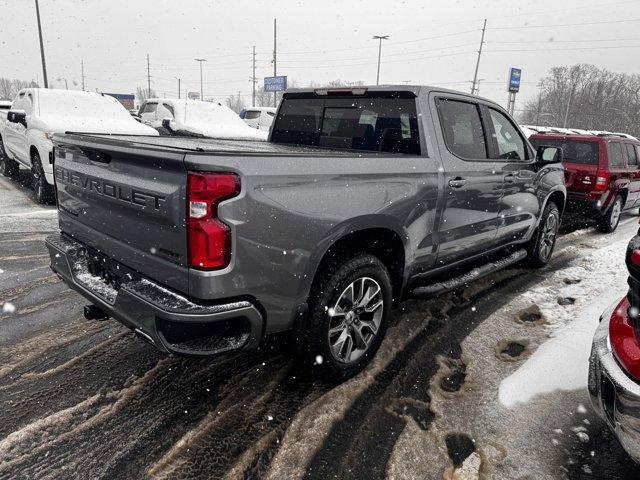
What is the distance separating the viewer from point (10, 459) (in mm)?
2133

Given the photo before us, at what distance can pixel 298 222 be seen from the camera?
2.25 meters

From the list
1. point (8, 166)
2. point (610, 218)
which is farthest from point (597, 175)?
point (8, 166)

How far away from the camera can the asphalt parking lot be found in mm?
2182

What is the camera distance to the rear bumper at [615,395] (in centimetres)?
185

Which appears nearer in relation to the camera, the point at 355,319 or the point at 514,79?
the point at 355,319

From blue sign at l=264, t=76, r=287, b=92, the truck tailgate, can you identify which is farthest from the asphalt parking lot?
blue sign at l=264, t=76, r=287, b=92

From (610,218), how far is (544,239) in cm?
332

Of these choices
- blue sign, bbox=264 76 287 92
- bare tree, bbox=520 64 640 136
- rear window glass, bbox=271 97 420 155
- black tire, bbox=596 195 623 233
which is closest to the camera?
rear window glass, bbox=271 97 420 155

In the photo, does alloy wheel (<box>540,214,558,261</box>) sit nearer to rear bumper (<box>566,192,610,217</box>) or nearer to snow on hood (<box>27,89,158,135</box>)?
rear bumper (<box>566,192,610,217</box>)

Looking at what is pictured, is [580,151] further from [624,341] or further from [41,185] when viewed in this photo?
[41,185]

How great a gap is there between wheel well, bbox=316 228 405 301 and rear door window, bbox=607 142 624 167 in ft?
20.6

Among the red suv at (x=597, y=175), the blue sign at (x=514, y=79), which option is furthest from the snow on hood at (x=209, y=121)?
the blue sign at (x=514, y=79)

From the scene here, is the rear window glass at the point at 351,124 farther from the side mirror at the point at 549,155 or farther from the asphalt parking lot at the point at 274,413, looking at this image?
the side mirror at the point at 549,155

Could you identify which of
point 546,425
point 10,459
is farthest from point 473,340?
point 10,459
